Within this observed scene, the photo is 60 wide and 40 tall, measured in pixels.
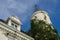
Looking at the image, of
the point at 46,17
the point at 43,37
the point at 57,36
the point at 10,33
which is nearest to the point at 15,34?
the point at 10,33

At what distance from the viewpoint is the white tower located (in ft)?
83.8

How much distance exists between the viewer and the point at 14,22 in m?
26.0

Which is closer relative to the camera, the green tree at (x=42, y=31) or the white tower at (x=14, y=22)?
the white tower at (x=14, y=22)

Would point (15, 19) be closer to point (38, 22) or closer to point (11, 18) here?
point (11, 18)

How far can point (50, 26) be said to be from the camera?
1192 inches

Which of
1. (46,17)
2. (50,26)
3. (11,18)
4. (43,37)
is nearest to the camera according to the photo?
(11,18)

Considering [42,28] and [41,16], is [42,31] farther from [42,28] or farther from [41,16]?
[41,16]

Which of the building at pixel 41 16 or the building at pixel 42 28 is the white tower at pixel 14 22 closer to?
the building at pixel 42 28

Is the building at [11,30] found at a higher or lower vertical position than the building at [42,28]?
lower

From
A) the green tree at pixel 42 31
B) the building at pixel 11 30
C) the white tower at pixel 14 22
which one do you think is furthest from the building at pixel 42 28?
the building at pixel 11 30

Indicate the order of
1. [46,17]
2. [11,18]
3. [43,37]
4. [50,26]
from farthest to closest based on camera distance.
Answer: [46,17] → [50,26] → [43,37] → [11,18]

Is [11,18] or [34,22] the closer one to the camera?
[11,18]

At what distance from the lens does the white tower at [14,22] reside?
25544 mm

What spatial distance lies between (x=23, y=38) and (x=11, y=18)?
297 cm
